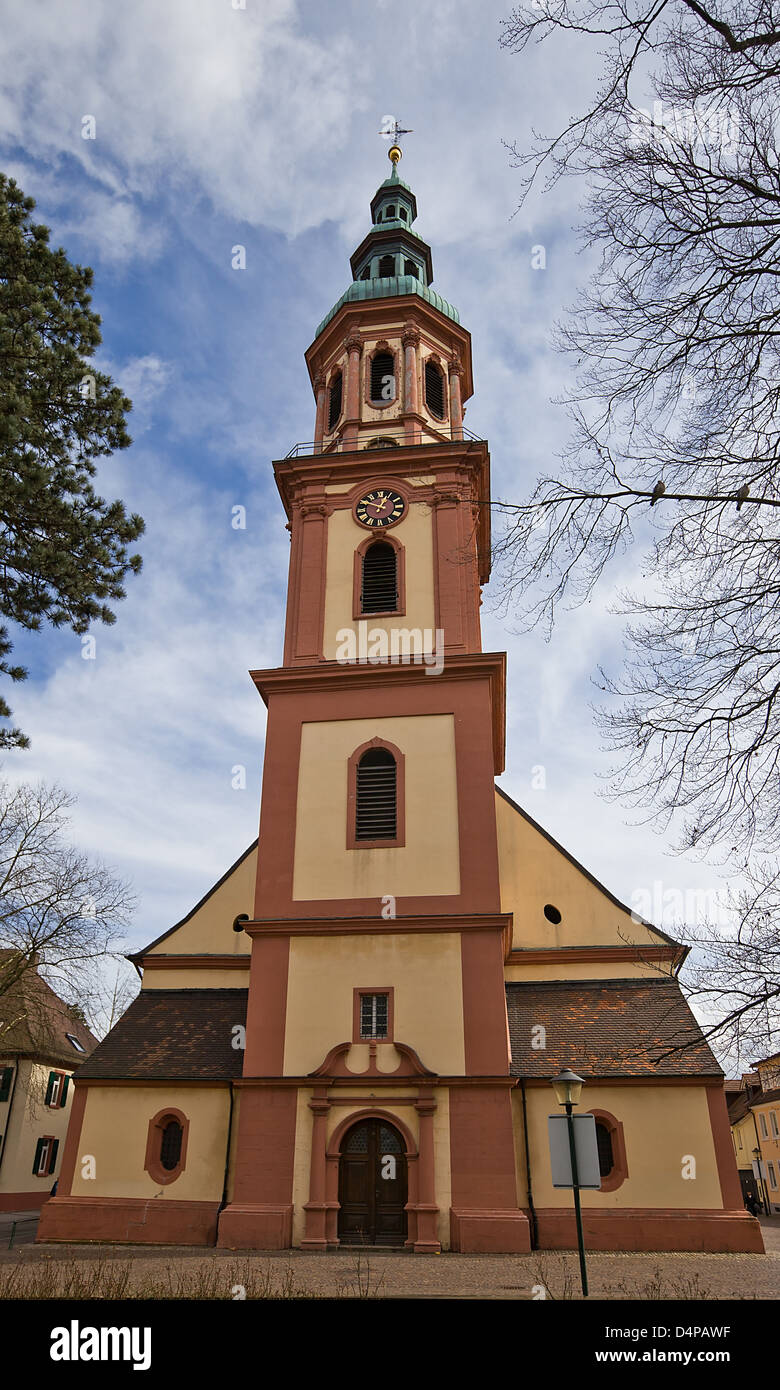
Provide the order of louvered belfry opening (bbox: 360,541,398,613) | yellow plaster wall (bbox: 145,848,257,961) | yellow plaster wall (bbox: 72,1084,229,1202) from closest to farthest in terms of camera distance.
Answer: yellow plaster wall (bbox: 72,1084,229,1202)
yellow plaster wall (bbox: 145,848,257,961)
louvered belfry opening (bbox: 360,541,398,613)

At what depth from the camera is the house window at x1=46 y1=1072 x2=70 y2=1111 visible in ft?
124

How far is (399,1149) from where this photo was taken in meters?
16.4

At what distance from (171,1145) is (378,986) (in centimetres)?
532

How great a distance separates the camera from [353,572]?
72.6 feet

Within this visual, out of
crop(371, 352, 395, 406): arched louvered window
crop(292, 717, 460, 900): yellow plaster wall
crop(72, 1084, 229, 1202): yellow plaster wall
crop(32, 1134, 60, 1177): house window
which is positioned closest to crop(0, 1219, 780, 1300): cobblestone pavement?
crop(72, 1084, 229, 1202): yellow plaster wall

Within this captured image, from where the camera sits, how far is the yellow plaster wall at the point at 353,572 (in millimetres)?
21406

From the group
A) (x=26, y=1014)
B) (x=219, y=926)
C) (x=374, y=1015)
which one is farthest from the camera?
(x=26, y=1014)

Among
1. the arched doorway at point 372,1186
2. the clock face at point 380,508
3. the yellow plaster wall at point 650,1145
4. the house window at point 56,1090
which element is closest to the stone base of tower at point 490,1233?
the arched doorway at point 372,1186

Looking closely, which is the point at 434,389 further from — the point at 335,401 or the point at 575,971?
the point at 575,971

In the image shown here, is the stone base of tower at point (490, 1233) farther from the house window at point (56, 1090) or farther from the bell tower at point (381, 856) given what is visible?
the house window at point (56, 1090)

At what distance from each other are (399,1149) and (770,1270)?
6007 mm

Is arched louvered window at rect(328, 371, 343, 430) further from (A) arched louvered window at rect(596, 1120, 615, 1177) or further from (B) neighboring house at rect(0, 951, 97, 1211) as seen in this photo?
(B) neighboring house at rect(0, 951, 97, 1211)

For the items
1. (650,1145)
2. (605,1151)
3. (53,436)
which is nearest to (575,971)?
(605,1151)

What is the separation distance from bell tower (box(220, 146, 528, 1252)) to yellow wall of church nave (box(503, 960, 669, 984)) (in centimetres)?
143
